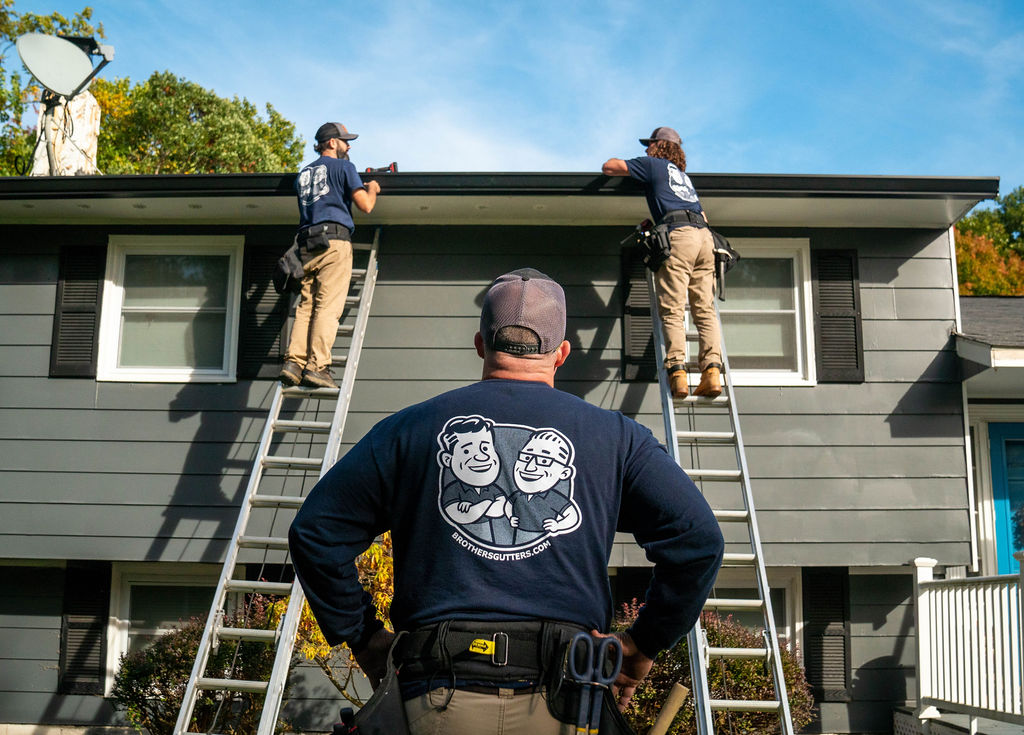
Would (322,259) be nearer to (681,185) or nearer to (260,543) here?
(260,543)

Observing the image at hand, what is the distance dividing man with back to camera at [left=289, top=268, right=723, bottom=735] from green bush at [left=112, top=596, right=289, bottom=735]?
5.00 metres

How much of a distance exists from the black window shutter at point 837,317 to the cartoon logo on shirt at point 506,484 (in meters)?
6.01

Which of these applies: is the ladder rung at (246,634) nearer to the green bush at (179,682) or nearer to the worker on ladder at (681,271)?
the green bush at (179,682)

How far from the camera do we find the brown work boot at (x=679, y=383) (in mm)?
6238

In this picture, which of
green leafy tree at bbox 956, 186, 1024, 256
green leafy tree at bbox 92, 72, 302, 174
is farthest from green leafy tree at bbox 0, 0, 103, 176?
green leafy tree at bbox 956, 186, 1024, 256

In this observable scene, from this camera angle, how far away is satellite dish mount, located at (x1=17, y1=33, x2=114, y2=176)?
28.6 ft

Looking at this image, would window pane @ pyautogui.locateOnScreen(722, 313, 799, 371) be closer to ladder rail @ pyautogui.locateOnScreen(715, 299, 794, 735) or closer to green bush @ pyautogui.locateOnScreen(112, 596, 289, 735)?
ladder rail @ pyautogui.locateOnScreen(715, 299, 794, 735)

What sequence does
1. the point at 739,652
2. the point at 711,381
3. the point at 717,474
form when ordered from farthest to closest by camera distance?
1. the point at 711,381
2. the point at 717,474
3. the point at 739,652

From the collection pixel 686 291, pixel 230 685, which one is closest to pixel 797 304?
pixel 686 291

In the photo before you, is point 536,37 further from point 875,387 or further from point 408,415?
point 408,415

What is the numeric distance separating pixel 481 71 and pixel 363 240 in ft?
17.0

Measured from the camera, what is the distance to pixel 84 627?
A: 313 inches

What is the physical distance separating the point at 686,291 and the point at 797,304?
1626 mm

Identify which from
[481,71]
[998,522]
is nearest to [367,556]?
[998,522]
